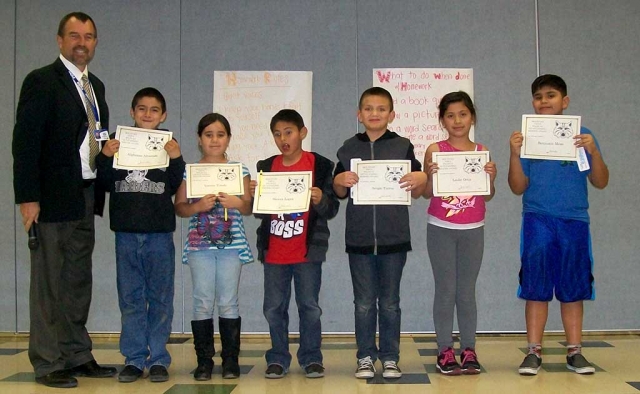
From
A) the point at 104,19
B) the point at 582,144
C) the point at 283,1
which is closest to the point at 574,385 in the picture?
the point at 582,144

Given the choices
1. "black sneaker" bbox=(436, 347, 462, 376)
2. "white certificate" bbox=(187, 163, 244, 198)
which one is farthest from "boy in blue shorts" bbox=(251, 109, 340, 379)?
"black sneaker" bbox=(436, 347, 462, 376)

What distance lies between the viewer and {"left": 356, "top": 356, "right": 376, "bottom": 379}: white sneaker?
3.15 meters

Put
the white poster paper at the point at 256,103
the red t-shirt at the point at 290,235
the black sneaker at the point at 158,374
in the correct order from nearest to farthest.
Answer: the black sneaker at the point at 158,374 → the red t-shirt at the point at 290,235 → the white poster paper at the point at 256,103

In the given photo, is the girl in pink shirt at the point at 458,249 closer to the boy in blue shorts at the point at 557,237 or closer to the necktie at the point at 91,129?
the boy in blue shorts at the point at 557,237

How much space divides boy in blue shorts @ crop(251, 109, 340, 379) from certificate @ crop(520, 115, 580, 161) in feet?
3.33

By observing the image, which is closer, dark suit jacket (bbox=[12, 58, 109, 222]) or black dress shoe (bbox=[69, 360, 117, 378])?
dark suit jacket (bbox=[12, 58, 109, 222])

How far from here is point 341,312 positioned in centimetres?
456

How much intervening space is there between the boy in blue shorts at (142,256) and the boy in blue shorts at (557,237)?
5.85 feet

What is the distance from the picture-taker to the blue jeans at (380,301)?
319 cm

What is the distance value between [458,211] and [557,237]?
0.52 meters

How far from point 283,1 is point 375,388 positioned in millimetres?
2877

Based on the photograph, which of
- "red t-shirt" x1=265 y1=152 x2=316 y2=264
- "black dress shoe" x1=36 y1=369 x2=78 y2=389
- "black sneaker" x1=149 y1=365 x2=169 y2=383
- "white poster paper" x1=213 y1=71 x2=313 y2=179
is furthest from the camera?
"white poster paper" x1=213 y1=71 x2=313 y2=179

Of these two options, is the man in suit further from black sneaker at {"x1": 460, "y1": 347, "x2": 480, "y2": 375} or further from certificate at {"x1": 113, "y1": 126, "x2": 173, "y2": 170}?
black sneaker at {"x1": 460, "y1": 347, "x2": 480, "y2": 375}

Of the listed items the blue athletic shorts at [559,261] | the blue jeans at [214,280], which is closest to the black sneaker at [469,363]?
the blue athletic shorts at [559,261]
